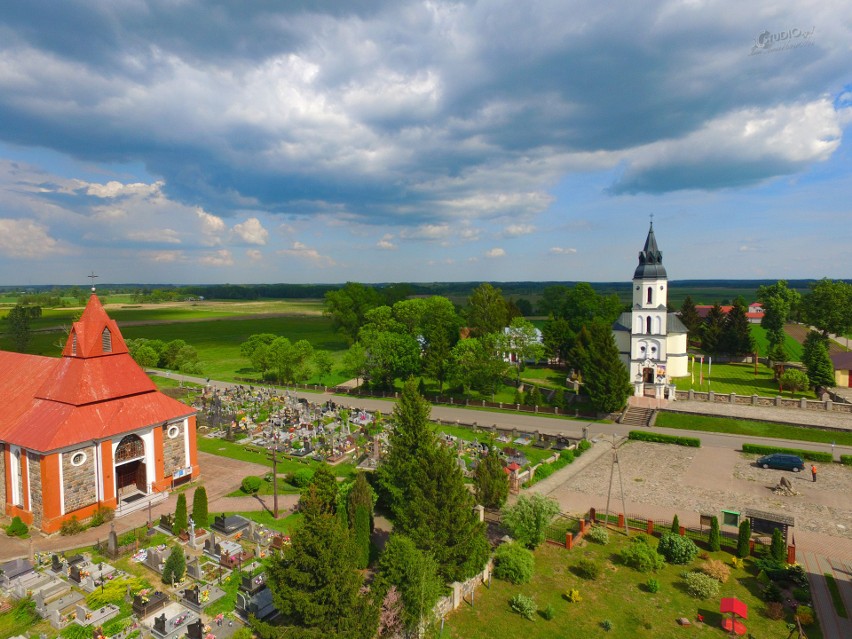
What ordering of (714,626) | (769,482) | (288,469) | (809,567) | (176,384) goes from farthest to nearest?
(176,384) → (288,469) → (769,482) → (809,567) → (714,626)

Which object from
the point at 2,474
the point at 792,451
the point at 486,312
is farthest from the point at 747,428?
the point at 2,474

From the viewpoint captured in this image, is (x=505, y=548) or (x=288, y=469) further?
(x=288, y=469)

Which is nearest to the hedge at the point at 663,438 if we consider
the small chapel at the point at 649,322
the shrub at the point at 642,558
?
the small chapel at the point at 649,322

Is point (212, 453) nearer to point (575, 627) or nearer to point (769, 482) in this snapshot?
point (575, 627)

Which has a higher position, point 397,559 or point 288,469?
point 397,559

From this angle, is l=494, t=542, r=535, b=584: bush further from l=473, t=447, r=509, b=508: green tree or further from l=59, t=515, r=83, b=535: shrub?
l=59, t=515, r=83, b=535: shrub

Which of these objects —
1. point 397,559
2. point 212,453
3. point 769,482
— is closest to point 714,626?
point 397,559
